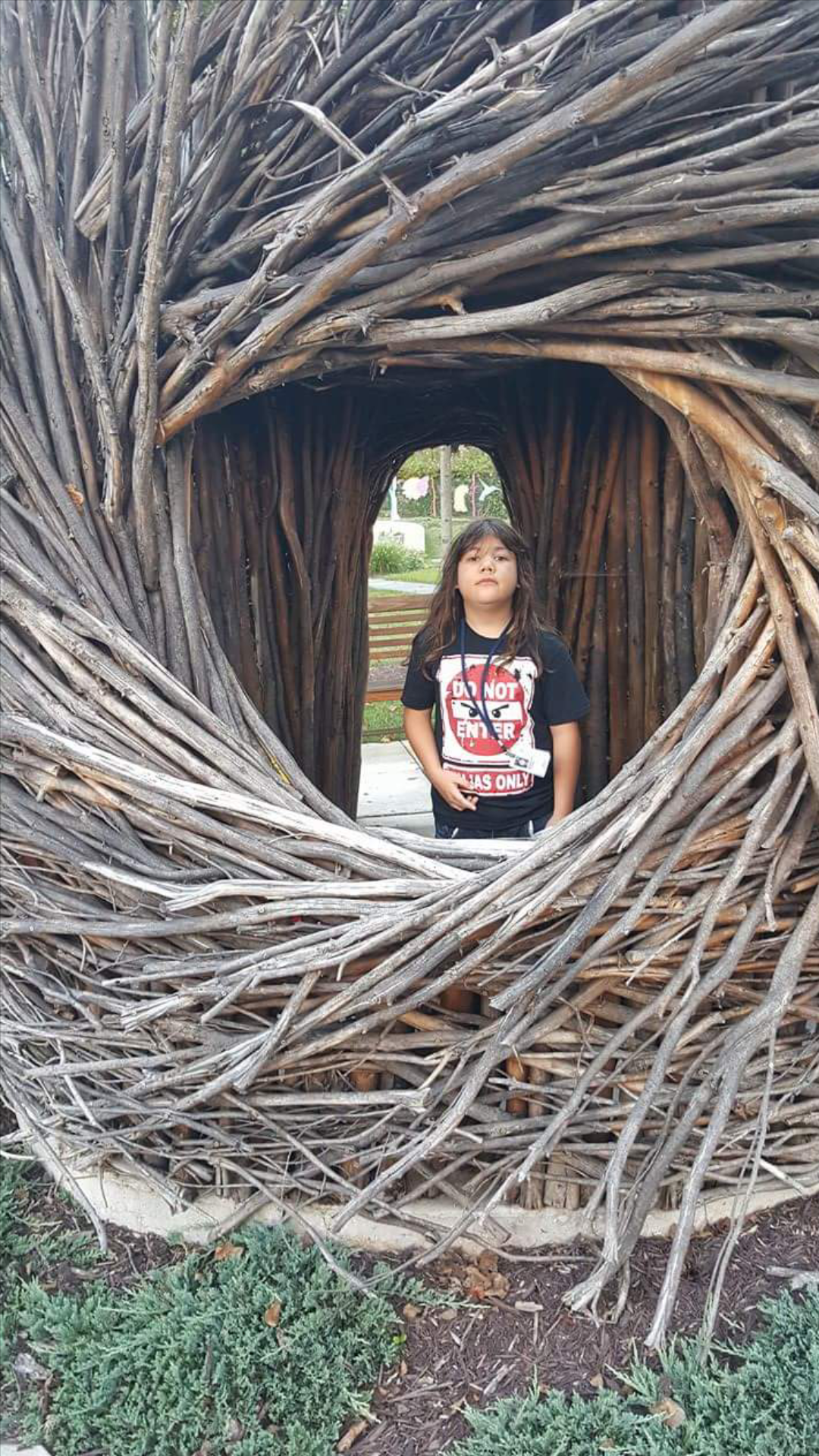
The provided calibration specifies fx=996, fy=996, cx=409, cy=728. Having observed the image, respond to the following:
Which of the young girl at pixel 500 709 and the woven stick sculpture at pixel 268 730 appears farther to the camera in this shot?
the young girl at pixel 500 709

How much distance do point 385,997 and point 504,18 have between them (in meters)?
1.45

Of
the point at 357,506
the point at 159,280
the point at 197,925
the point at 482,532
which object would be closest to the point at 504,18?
the point at 159,280

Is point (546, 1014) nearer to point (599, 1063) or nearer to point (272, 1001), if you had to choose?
point (599, 1063)

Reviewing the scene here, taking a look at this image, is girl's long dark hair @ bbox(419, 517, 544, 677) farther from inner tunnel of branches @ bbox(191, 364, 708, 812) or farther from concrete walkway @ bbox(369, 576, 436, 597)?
concrete walkway @ bbox(369, 576, 436, 597)

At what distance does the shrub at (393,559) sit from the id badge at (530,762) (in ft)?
36.0

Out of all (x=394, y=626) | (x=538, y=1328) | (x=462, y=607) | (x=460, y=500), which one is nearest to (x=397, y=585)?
(x=394, y=626)

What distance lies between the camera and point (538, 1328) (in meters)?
1.53

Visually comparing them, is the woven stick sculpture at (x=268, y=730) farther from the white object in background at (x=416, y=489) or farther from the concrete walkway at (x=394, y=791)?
the white object in background at (x=416, y=489)

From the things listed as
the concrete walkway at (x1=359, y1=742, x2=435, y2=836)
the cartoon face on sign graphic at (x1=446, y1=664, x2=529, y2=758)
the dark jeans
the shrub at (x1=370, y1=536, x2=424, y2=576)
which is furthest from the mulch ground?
the shrub at (x1=370, y1=536, x2=424, y2=576)

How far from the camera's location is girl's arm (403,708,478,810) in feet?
6.72

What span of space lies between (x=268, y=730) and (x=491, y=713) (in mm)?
508

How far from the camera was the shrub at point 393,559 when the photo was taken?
14.0 m

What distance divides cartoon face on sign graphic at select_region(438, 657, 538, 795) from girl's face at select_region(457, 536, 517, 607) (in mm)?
138

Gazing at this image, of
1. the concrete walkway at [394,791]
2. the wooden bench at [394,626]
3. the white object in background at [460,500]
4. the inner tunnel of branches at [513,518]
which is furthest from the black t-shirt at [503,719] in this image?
the white object in background at [460,500]
